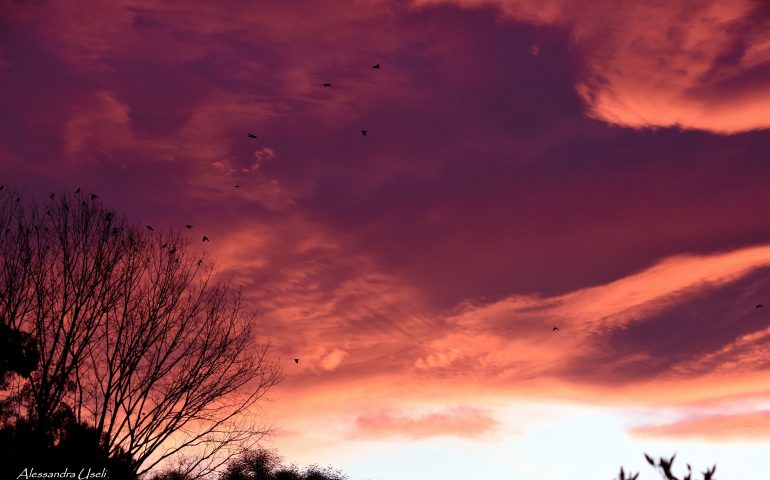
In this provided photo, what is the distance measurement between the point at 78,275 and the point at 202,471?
8184 millimetres

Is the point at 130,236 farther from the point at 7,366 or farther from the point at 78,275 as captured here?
the point at 7,366

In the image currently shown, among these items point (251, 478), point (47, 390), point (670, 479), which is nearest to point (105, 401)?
point (47, 390)

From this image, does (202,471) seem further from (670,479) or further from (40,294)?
(670,479)

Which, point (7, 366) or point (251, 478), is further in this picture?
point (251, 478)

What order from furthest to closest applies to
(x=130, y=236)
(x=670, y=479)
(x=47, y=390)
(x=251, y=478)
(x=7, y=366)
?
(x=251, y=478) → (x=7, y=366) → (x=130, y=236) → (x=47, y=390) → (x=670, y=479)

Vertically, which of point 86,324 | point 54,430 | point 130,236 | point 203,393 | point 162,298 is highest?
point 130,236

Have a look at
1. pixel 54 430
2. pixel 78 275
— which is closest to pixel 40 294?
pixel 78 275

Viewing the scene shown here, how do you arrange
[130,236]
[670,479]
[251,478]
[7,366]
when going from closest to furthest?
[670,479], [130,236], [7,366], [251,478]

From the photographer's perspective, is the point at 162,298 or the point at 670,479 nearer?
the point at 670,479

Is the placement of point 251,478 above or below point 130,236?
below

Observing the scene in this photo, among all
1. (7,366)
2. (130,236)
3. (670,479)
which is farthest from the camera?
(7,366)

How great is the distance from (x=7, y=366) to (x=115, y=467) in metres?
7.14

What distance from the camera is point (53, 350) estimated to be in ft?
64.0

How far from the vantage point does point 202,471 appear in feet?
73.9
